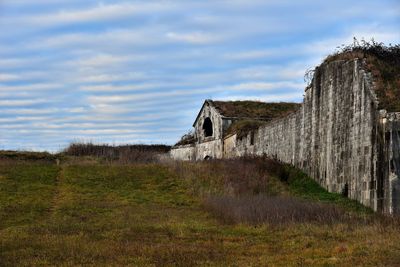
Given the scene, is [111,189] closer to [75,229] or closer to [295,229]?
[75,229]

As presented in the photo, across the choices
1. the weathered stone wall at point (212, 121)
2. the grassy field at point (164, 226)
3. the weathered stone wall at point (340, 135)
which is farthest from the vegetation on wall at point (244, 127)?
the grassy field at point (164, 226)

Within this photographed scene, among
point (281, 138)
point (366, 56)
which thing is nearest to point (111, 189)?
→ point (281, 138)

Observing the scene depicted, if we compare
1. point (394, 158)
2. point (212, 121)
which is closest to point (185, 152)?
point (212, 121)

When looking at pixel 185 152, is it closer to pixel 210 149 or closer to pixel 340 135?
pixel 210 149

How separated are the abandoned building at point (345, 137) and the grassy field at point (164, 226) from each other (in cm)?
82

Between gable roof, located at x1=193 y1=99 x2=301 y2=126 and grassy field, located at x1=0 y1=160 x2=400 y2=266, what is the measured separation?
14.0m

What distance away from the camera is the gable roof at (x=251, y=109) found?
4247cm

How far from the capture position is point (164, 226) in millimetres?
15539

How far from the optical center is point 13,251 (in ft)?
38.5

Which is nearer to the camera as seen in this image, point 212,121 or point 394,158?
point 394,158

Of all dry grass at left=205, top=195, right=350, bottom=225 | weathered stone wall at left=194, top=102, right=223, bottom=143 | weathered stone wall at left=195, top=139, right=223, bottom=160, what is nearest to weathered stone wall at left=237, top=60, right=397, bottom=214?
dry grass at left=205, top=195, right=350, bottom=225

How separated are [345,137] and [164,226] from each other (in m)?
9.48

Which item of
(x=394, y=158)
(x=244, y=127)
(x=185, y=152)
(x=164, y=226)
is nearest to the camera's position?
(x=164, y=226)

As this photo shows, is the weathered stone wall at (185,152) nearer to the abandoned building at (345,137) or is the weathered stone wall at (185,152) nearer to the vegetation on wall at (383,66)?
the abandoned building at (345,137)
